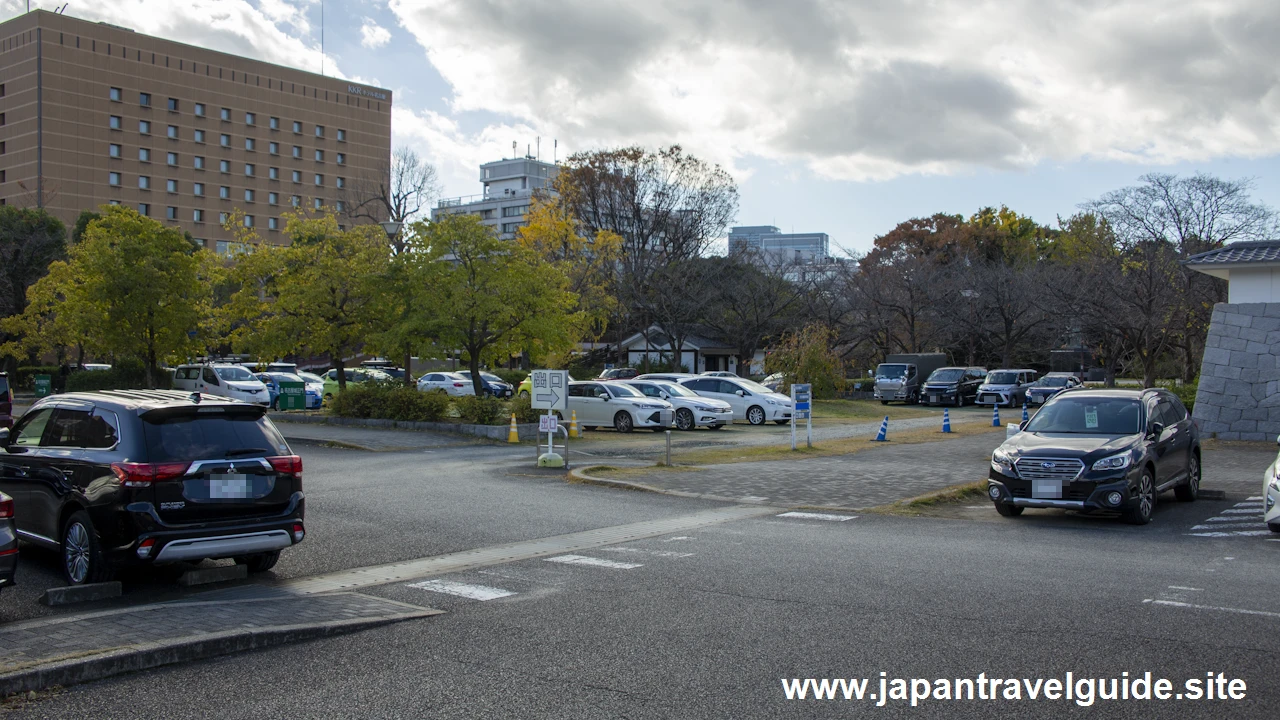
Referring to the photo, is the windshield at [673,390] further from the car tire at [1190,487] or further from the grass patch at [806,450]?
the car tire at [1190,487]

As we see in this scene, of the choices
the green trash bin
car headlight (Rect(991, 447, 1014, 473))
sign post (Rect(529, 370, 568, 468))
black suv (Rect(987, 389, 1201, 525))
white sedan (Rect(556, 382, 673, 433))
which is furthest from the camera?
the green trash bin

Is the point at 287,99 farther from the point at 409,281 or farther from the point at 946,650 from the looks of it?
the point at 946,650

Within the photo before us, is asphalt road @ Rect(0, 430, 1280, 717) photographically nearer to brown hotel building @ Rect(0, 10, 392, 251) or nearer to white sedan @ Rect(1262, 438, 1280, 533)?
white sedan @ Rect(1262, 438, 1280, 533)

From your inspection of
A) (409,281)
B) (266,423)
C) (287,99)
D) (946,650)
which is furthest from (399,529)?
(287,99)

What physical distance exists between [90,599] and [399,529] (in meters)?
3.87

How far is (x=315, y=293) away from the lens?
29.4 m

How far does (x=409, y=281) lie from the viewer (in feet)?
92.6

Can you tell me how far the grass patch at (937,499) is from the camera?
42.1 ft

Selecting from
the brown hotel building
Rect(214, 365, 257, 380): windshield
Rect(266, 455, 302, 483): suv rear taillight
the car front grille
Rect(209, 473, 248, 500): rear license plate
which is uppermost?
the brown hotel building

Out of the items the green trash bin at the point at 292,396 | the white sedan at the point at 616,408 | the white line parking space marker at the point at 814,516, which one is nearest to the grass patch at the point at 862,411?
the white sedan at the point at 616,408

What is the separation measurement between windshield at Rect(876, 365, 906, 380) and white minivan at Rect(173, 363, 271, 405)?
84.1ft

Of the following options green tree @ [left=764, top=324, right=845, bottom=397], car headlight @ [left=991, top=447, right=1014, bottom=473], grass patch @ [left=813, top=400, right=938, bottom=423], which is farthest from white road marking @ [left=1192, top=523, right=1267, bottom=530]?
green tree @ [left=764, top=324, right=845, bottom=397]

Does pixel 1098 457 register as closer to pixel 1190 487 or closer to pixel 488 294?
pixel 1190 487

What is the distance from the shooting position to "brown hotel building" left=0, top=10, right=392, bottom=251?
2753 inches
